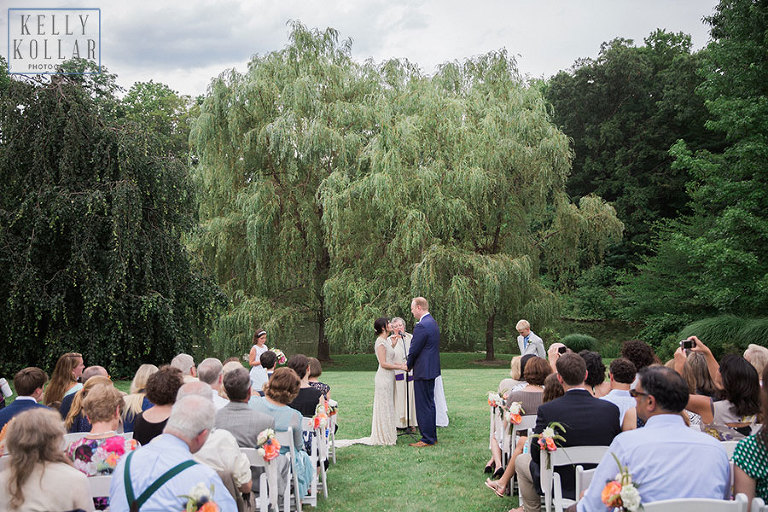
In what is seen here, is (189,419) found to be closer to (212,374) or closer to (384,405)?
(212,374)

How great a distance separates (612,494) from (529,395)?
3167 millimetres

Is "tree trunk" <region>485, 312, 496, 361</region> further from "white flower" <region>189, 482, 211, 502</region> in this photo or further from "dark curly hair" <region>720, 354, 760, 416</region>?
"white flower" <region>189, 482, 211, 502</region>

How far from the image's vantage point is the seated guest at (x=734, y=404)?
4.88m

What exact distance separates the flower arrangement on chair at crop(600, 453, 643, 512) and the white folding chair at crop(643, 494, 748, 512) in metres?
0.08

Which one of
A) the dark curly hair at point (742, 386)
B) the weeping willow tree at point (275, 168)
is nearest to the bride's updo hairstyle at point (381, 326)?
the dark curly hair at point (742, 386)

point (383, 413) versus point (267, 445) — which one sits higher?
point (267, 445)

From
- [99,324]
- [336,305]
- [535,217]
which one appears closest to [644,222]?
[535,217]

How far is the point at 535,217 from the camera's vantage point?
1035 inches

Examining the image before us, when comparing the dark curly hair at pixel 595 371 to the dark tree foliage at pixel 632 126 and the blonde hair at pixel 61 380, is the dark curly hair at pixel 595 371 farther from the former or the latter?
the dark tree foliage at pixel 632 126

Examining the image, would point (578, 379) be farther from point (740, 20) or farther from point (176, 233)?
point (740, 20)

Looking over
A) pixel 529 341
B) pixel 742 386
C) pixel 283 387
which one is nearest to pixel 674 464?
pixel 742 386

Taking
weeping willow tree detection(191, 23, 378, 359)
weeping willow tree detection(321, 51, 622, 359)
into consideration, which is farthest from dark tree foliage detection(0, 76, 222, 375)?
weeping willow tree detection(321, 51, 622, 359)

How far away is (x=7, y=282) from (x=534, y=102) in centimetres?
1806

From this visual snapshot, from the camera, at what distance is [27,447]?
3242 mm
